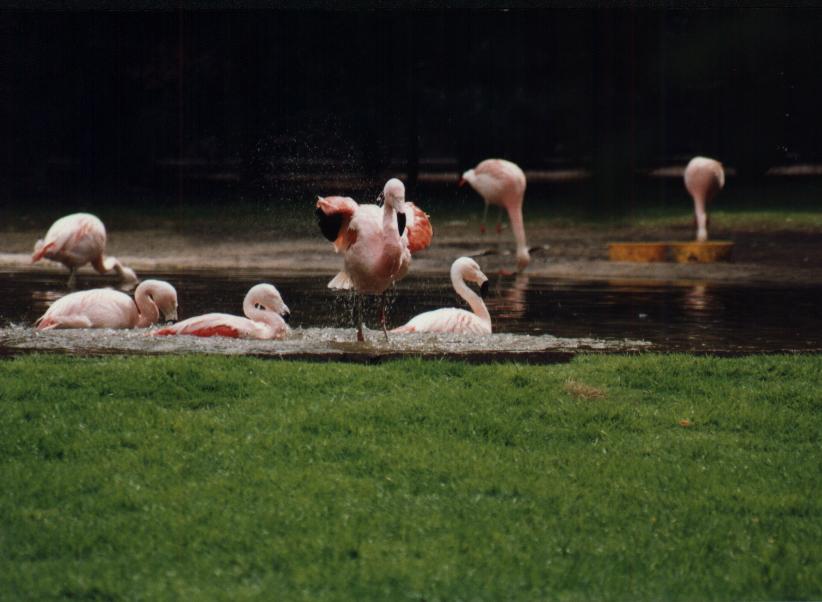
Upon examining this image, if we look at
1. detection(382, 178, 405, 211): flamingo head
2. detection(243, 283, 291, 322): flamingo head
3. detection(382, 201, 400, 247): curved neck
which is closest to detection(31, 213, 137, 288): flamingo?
detection(243, 283, 291, 322): flamingo head

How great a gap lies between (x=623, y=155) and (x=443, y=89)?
451 cm

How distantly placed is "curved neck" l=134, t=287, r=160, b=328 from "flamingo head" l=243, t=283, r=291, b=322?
83 centimetres

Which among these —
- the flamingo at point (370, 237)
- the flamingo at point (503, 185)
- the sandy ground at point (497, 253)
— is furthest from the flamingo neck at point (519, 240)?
the flamingo at point (370, 237)

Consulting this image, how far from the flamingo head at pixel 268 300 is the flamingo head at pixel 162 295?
0.68m

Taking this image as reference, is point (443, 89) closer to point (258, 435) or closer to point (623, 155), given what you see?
point (623, 155)

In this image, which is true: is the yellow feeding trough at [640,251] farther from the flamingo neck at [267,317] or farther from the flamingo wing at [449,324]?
the flamingo neck at [267,317]

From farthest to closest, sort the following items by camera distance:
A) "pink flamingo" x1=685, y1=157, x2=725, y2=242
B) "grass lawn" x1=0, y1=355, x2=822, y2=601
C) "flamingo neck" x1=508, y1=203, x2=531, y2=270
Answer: "pink flamingo" x1=685, y1=157, x2=725, y2=242, "flamingo neck" x1=508, y1=203, x2=531, y2=270, "grass lawn" x1=0, y1=355, x2=822, y2=601

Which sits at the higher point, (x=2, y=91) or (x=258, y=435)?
(x=2, y=91)

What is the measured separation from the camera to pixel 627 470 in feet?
15.7

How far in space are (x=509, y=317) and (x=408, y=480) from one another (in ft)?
17.8

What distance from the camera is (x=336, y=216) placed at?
8367mm

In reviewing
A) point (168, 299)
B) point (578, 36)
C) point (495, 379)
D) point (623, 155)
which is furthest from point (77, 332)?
point (578, 36)

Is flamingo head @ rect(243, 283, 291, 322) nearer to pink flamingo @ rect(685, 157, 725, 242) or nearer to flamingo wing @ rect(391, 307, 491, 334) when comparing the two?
flamingo wing @ rect(391, 307, 491, 334)

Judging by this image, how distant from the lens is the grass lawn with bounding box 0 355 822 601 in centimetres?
376
